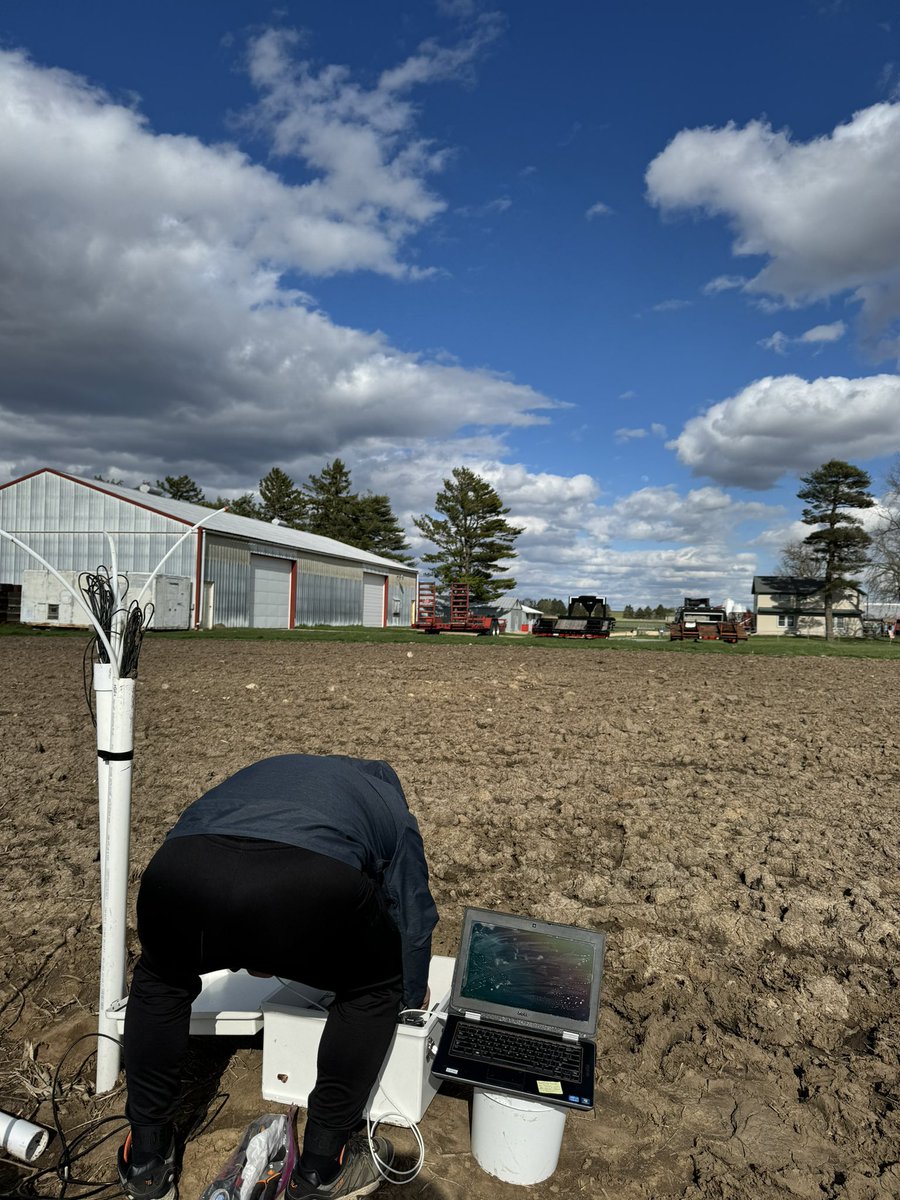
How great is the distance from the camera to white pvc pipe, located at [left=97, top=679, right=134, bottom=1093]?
295 cm

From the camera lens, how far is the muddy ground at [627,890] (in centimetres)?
280

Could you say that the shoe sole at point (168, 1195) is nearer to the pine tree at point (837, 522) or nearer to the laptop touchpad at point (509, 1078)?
the laptop touchpad at point (509, 1078)

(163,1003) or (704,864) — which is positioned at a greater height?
(163,1003)

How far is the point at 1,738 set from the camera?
8328mm

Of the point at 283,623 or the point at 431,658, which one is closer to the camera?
the point at 431,658

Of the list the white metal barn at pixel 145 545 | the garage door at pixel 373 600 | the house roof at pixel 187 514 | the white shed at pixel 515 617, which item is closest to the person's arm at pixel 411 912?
the house roof at pixel 187 514

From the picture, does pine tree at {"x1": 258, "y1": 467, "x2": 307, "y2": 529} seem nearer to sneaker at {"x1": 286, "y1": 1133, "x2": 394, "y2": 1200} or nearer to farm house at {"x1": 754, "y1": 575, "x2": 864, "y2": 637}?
farm house at {"x1": 754, "y1": 575, "x2": 864, "y2": 637}

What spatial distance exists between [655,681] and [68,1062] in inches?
464

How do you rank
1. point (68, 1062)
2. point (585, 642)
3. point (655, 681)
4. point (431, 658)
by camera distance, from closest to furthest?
point (68, 1062), point (655, 681), point (431, 658), point (585, 642)

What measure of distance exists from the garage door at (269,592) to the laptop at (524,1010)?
3286cm

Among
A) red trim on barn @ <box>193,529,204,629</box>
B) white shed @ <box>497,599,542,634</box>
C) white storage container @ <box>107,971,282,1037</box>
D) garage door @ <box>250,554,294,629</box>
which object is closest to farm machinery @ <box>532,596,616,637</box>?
garage door @ <box>250,554,294,629</box>

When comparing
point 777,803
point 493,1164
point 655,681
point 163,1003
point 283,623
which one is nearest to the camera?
point 163,1003

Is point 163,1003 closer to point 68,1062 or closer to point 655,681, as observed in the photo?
point 68,1062

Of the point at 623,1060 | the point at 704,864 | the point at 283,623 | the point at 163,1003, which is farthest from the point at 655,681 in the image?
the point at 283,623
